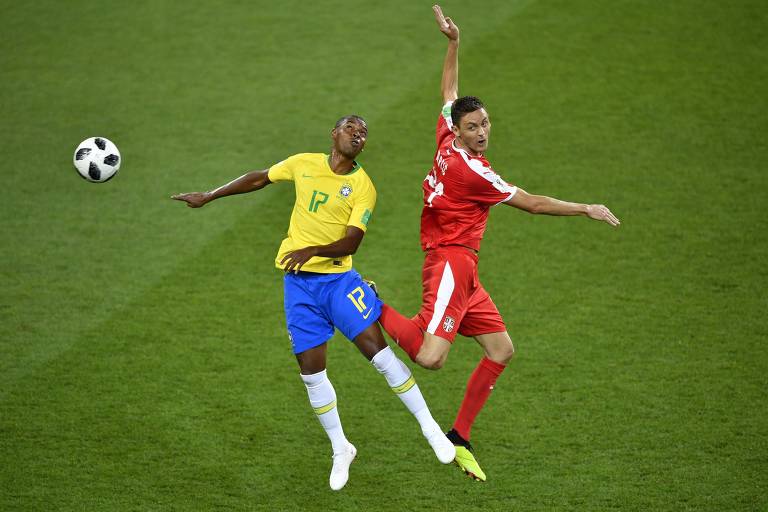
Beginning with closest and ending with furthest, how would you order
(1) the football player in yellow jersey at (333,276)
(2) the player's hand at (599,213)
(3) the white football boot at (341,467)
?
(2) the player's hand at (599,213), (1) the football player in yellow jersey at (333,276), (3) the white football boot at (341,467)

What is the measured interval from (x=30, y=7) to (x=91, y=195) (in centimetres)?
506

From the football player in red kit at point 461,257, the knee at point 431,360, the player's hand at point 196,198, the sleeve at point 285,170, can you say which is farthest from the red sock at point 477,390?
the player's hand at point 196,198

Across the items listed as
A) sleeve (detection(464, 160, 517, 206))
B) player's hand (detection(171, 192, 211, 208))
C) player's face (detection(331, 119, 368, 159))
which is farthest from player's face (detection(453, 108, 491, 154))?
player's hand (detection(171, 192, 211, 208))

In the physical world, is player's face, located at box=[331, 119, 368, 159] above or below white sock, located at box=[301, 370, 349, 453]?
above

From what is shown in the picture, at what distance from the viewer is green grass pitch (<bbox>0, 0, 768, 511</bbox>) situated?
6941 mm

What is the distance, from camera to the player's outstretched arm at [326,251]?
6.03 metres

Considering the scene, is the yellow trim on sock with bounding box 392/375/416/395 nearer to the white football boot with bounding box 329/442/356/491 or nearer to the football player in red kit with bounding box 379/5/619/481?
the football player in red kit with bounding box 379/5/619/481

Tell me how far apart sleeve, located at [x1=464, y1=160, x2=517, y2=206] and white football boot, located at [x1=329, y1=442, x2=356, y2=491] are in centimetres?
192

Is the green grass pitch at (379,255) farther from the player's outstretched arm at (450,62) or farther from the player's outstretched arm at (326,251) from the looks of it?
the player's outstretched arm at (450,62)

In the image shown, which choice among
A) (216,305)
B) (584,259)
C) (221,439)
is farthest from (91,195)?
(584,259)

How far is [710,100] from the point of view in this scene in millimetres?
12008

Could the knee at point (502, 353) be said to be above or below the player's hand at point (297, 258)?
below

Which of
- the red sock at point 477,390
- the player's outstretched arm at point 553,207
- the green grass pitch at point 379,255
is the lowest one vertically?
the green grass pitch at point 379,255

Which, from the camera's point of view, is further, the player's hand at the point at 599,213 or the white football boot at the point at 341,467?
the white football boot at the point at 341,467
